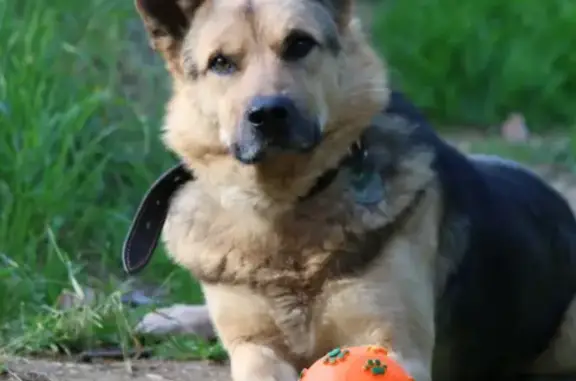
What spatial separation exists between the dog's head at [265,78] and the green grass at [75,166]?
0.97m

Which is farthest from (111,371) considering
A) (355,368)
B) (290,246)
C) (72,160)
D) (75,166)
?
(72,160)

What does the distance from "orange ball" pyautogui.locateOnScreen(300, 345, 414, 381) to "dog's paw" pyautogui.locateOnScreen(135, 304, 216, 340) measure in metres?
1.49

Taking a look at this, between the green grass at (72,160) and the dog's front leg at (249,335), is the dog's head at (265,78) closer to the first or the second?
the dog's front leg at (249,335)

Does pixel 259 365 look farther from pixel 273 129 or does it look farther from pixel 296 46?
pixel 296 46

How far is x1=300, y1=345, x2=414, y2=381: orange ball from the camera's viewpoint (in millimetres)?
3037

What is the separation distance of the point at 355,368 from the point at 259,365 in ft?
1.86

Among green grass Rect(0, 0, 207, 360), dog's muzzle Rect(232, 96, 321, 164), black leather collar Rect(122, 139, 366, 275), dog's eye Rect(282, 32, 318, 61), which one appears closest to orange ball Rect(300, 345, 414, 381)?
dog's muzzle Rect(232, 96, 321, 164)

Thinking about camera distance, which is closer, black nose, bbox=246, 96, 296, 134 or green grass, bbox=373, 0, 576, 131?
black nose, bbox=246, 96, 296, 134

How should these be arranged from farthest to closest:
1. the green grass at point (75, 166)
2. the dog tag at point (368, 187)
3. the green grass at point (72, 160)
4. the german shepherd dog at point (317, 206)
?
the green grass at point (72, 160)
the green grass at point (75, 166)
the dog tag at point (368, 187)
the german shepherd dog at point (317, 206)

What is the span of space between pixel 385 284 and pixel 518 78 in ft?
17.5

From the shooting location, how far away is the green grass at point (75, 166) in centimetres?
452

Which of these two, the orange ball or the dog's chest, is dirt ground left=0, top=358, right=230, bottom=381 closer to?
the dog's chest

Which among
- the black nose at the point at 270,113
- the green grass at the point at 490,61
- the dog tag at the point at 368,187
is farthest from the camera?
the green grass at the point at 490,61

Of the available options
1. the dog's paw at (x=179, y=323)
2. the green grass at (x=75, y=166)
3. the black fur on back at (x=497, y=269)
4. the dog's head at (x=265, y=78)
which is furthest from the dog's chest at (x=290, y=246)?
the dog's paw at (x=179, y=323)
